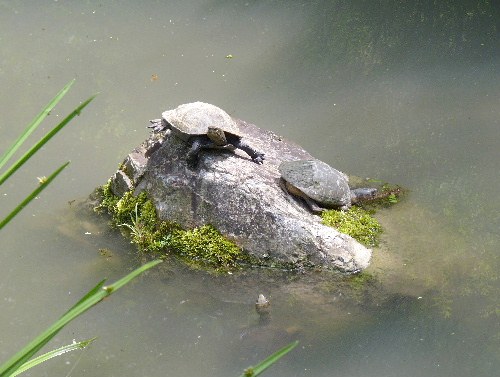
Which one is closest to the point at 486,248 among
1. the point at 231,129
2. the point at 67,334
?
the point at 231,129

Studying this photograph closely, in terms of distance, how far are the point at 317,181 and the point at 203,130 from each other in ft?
2.66

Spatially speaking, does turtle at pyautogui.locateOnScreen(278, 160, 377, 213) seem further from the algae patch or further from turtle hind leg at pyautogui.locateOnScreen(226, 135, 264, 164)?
the algae patch

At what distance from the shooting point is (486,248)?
14.9 ft

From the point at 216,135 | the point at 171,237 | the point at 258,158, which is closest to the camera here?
the point at 216,135

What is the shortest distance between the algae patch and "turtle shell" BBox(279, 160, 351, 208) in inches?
22.8

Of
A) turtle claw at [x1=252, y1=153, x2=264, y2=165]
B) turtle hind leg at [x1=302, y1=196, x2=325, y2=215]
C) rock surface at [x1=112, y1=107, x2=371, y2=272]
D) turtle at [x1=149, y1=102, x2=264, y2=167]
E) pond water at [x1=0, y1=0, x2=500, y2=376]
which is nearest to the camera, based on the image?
pond water at [x1=0, y1=0, x2=500, y2=376]

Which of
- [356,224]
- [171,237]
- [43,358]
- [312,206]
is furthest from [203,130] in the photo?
[43,358]

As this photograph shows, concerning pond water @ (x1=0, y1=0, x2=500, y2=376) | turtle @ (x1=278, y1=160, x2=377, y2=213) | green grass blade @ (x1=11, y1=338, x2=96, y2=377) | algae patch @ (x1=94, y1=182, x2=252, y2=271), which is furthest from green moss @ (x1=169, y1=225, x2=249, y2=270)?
green grass blade @ (x1=11, y1=338, x2=96, y2=377)

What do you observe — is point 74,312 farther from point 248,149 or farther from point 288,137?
point 288,137

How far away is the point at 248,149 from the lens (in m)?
4.76

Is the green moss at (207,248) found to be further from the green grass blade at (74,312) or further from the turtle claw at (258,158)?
the green grass blade at (74,312)

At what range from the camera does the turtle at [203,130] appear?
4.57 metres

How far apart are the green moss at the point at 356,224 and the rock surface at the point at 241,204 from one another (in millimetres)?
92

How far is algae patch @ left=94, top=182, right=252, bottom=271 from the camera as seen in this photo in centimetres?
452
